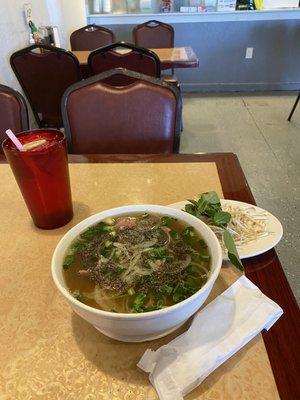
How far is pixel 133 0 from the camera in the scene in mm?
4012

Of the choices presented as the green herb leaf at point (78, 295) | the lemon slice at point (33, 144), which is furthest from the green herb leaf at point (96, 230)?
the lemon slice at point (33, 144)

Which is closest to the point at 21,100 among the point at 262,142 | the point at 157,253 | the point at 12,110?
the point at 12,110

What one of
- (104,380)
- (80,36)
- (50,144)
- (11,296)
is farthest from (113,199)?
(80,36)

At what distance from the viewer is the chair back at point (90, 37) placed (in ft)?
10.3

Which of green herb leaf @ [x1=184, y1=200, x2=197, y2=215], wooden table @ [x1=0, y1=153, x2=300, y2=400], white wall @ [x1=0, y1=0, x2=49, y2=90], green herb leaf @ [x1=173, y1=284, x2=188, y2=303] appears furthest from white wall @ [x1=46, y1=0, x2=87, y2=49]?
green herb leaf @ [x1=173, y1=284, x2=188, y2=303]

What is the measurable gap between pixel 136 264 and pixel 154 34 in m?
3.25

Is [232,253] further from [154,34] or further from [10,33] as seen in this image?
[154,34]

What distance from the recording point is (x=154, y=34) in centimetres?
325

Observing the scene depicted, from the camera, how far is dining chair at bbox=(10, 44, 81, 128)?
2016 millimetres

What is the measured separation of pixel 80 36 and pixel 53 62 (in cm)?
128

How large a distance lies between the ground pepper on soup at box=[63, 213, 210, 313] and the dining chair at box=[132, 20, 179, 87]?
3.12m

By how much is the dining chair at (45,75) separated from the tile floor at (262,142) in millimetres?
1166

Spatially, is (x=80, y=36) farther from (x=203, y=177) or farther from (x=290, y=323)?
(x=290, y=323)

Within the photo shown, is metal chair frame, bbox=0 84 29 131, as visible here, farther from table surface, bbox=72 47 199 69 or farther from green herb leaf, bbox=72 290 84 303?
table surface, bbox=72 47 199 69
